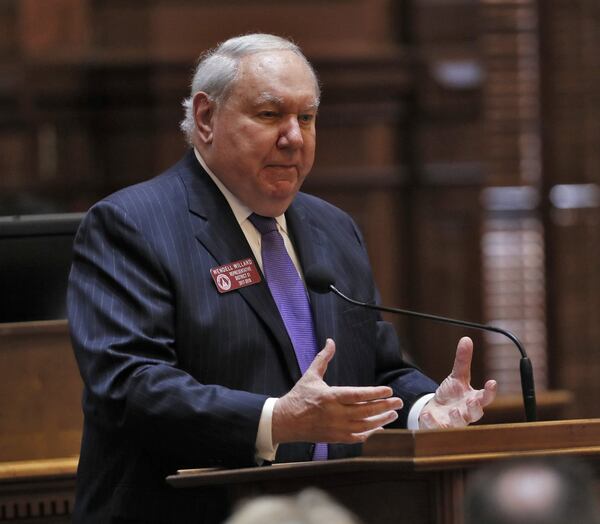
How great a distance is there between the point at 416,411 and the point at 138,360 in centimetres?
69

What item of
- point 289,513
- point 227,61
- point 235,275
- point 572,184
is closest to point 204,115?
point 227,61

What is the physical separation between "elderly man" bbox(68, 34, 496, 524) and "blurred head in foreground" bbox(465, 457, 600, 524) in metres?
1.09

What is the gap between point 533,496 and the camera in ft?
4.59

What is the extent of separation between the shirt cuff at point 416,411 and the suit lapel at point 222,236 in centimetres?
29

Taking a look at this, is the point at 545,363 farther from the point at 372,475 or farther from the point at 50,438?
the point at 372,475

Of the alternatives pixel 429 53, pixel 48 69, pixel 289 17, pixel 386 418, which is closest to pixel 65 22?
pixel 48 69

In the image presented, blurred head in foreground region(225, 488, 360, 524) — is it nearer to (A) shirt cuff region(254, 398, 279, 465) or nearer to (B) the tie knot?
(A) shirt cuff region(254, 398, 279, 465)

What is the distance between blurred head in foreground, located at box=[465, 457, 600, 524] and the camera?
4.56 feet

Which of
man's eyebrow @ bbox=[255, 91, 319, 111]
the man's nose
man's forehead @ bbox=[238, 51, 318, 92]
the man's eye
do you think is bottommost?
the man's nose

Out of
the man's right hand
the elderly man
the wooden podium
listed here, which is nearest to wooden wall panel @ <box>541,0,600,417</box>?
the elderly man

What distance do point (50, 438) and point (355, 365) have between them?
882 mm

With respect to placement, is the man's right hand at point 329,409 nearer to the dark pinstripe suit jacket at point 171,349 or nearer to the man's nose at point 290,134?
the dark pinstripe suit jacket at point 171,349

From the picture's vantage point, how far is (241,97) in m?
3.16

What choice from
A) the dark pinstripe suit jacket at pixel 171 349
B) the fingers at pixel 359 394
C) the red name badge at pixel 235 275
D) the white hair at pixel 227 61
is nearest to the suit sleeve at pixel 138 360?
the dark pinstripe suit jacket at pixel 171 349
